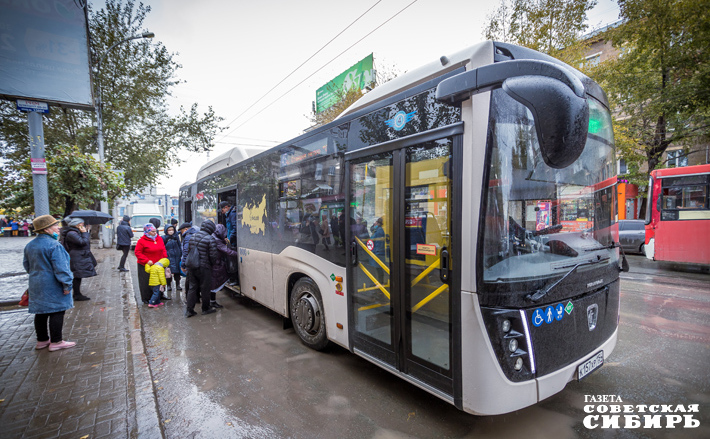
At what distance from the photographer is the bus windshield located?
7.77ft

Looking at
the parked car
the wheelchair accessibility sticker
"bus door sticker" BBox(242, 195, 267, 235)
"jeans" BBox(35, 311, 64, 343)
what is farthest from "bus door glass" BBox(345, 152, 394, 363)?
the parked car

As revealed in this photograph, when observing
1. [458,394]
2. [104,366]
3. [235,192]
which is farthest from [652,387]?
[235,192]

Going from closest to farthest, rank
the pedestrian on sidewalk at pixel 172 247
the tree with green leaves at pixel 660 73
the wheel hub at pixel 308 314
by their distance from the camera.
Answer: the wheel hub at pixel 308 314 → the pedestrian on sidewalk at pixel 172 247 → the tree with green leaves at pixel 660 73

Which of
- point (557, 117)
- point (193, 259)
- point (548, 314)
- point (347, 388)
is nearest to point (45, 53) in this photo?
point (193, 259)

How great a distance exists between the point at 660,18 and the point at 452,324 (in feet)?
58.9

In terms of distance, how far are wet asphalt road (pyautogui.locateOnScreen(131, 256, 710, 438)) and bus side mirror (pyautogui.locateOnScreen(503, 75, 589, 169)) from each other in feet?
7.59

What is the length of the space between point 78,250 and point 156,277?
69.7 inches

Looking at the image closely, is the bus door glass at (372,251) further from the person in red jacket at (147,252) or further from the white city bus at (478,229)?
the person in red jacket at (147,252)

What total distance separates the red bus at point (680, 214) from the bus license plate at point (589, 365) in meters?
9.44

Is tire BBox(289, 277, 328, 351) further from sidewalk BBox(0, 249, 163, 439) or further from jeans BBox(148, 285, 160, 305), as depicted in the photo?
jeans BBox(148, 285, 160, 305)

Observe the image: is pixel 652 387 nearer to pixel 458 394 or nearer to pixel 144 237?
pixel 458 394

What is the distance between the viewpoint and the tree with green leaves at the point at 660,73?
41.1ft

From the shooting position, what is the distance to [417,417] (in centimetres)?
297

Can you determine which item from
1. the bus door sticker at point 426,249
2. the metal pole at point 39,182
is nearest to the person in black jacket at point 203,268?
the metal pole at point 39,182
